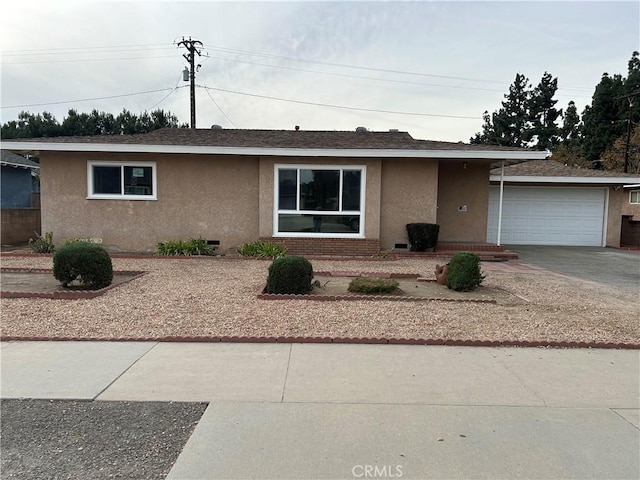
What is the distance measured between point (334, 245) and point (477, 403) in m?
9.98

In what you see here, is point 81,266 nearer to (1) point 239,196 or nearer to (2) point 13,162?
(1) point 239,196

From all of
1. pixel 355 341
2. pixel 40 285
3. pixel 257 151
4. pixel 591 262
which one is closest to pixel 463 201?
pixel 591 262

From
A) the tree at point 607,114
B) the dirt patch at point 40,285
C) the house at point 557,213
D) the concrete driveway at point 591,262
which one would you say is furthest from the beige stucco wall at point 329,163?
the tree at point 607,114

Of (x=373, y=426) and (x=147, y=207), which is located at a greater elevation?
(x=147, y=207)

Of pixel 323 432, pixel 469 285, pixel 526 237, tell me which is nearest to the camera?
pixel 323 432

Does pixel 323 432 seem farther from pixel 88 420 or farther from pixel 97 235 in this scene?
pixel 97 235

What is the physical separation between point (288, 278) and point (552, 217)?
1494 centimetres

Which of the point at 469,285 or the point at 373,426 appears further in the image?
the point at 469,285

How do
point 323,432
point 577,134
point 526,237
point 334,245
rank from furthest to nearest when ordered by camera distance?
point 577,134 < point 526,237 < point 334,245 < point 323,432

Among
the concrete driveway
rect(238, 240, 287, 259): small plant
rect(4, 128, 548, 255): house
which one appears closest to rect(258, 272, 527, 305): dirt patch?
rect(238, 240, 287, 259): small plant

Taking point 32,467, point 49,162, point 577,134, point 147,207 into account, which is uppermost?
point 577,134

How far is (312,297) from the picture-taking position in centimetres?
754

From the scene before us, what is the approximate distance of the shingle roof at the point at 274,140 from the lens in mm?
13609

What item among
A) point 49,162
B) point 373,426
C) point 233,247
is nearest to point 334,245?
point 233,247
